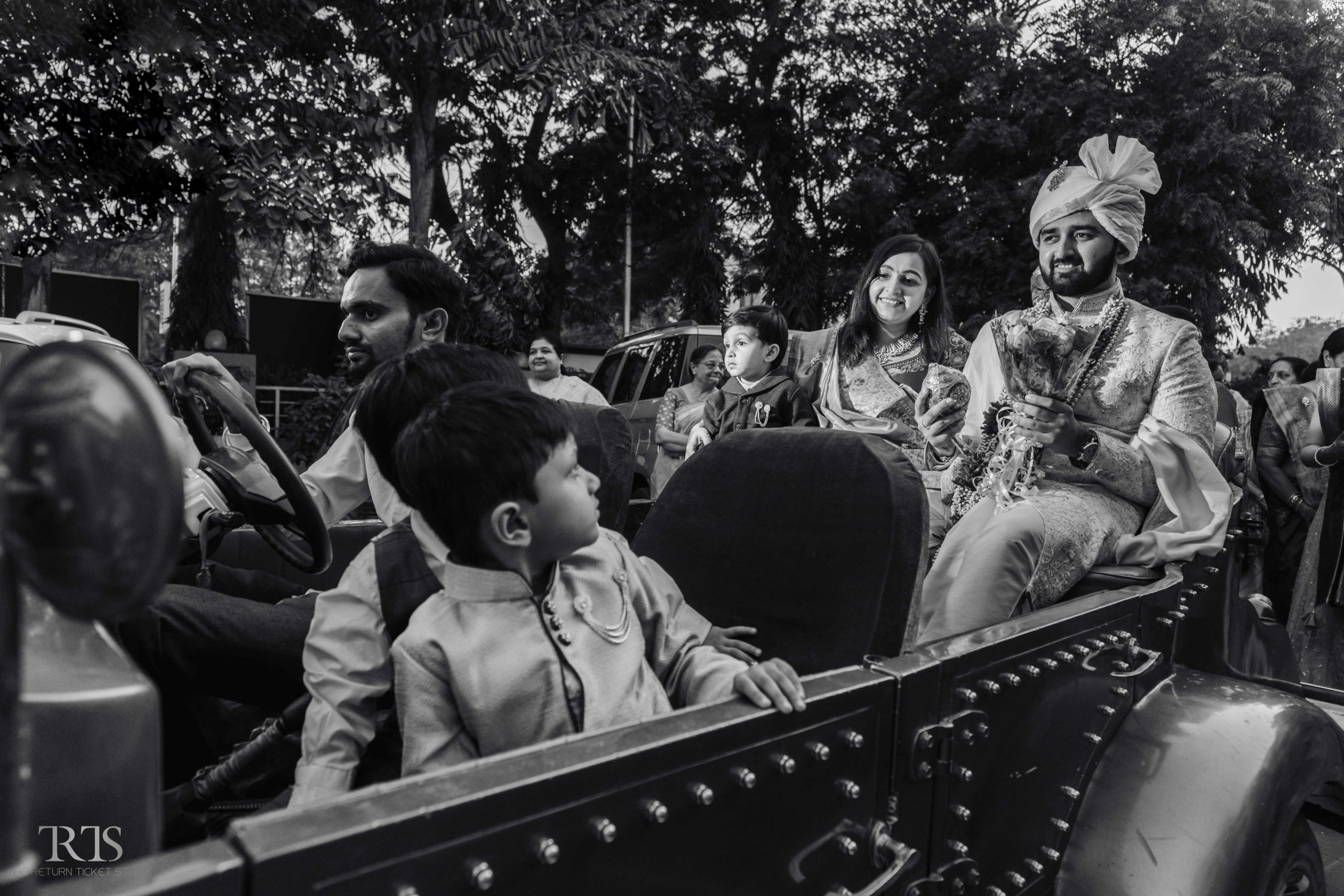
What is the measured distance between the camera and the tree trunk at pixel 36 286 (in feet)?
31.6

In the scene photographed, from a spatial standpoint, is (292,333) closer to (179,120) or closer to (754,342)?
(179,120)

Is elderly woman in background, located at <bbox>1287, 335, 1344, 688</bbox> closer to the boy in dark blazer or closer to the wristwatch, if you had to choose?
the boy in dark blazer

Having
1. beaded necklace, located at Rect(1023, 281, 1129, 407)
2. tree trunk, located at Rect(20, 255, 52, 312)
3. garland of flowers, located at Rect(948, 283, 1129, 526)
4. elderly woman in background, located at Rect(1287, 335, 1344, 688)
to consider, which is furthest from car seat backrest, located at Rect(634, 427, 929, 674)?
tree trunk, located at Rect(20, 255, 52, 312)

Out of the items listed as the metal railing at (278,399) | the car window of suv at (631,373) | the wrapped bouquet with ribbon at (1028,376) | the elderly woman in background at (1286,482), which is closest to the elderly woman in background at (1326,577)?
the elderly woman in background at (1286,482)

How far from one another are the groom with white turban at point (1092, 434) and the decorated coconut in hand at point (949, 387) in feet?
0.10

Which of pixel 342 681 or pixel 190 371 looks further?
pixel 190 371

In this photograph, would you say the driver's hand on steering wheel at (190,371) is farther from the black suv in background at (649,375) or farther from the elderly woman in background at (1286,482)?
the black suv in background at (649,375)

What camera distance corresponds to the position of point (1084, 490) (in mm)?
2529

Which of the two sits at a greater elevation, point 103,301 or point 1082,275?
point 1082,275

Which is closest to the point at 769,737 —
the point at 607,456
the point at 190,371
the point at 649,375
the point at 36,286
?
the point at 607,456

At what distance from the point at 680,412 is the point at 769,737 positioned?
5531mm

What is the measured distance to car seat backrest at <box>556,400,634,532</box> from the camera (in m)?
1.91

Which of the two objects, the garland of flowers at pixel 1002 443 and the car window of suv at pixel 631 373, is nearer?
the garland of flowers at pixel 1002 443

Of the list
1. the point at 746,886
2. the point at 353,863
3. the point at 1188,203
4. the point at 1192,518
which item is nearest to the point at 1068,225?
the point at 1192,518
